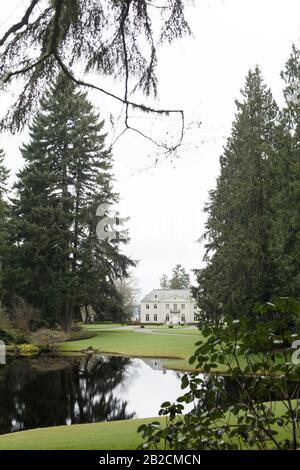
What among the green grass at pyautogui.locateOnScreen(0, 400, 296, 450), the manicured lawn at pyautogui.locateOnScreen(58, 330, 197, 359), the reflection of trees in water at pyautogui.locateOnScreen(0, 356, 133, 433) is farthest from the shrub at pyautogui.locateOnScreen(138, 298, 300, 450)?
the manicured lawn at pyautogui.locateOnScreen(58, 330, 197, 359)

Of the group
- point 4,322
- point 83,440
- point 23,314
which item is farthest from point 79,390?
point 23,314

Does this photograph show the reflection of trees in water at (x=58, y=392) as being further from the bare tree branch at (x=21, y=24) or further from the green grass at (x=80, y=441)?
the bare tree branch at (x=21, y=24)

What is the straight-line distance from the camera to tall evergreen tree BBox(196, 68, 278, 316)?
17.9 meters

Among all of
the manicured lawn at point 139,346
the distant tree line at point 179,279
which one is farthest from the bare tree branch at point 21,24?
the distant tree line at point 179,279

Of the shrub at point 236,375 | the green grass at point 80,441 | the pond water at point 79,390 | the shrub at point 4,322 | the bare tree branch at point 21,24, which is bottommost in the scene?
the pond water at point 79,390

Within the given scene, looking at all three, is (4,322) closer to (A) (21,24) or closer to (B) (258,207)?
(B) (258,207)

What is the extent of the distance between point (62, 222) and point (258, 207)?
13.0 metres

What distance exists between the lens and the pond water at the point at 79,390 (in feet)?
30.8

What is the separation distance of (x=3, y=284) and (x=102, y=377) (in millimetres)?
14006

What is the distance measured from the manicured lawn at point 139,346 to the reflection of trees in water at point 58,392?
6.51ft

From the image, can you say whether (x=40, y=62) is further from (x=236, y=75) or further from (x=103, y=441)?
(x=103, y=441)

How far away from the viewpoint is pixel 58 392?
12.2 metres

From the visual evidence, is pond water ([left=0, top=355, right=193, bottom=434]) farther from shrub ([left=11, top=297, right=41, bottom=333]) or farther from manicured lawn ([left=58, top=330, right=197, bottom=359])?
shrub ([left=11, top=297, right=41, bottom=333])

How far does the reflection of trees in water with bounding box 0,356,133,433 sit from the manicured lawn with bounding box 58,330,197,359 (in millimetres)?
1985
